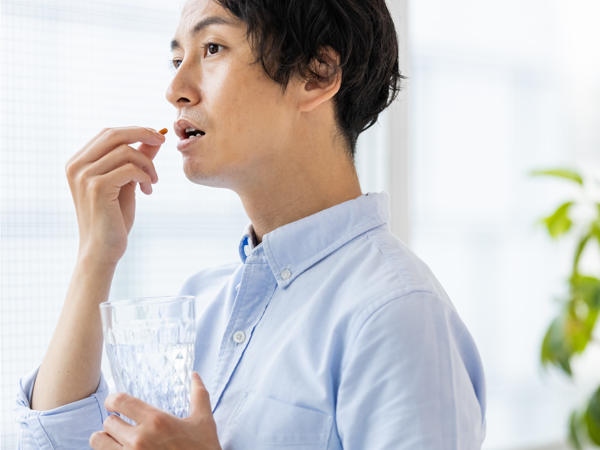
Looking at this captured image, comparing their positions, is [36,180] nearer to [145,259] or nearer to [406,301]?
[145,259]

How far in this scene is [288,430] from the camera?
0.84 meters

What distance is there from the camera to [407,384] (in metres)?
0.77

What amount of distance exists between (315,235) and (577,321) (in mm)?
1447

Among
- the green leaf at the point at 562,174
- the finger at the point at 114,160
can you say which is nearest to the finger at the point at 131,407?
the finger at the point at 114,160

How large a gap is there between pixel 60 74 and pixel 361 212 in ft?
2.54

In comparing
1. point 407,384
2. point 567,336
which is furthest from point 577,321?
point 407,384

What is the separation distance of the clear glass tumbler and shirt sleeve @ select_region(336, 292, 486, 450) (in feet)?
0.64

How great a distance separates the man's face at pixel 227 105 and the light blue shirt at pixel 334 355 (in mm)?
117

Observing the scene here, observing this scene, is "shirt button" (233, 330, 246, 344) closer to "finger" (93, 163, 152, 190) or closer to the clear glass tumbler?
the clear glass tumbler

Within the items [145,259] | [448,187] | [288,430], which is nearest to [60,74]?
[145,259]

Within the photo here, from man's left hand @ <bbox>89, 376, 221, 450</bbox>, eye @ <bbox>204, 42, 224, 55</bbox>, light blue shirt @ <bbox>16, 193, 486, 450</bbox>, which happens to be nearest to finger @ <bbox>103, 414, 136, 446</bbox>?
man's left hand @ <bbox>89, 376, 221, 450</bbox>

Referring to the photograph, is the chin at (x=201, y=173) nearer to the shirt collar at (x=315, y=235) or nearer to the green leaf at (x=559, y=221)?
the shirt collar at (x=315, y=235)

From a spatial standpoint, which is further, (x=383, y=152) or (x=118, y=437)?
(x=383, y=152)

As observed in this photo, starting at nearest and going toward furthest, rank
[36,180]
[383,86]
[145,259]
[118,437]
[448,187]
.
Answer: [118,437], [383,86], [36,180], [145,259], [448,187]
